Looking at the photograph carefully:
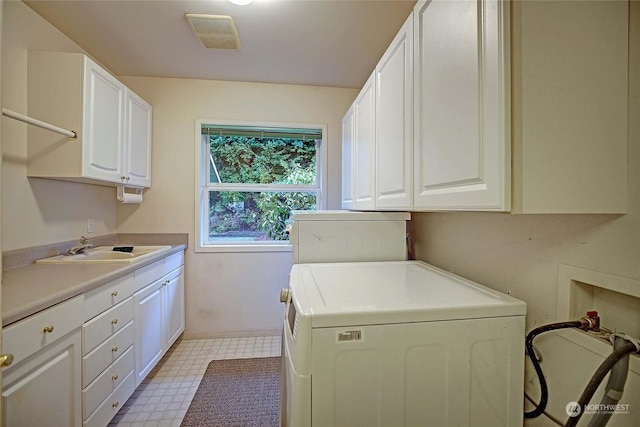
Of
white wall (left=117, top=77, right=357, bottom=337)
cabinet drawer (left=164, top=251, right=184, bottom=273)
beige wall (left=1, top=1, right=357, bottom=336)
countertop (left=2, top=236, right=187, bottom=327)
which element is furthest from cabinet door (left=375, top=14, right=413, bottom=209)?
cabinet drawer (left=164, top=251, right=184, bottom=273)

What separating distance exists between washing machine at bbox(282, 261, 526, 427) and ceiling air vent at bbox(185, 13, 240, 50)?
1.79 meters

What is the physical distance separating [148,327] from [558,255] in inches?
88.8

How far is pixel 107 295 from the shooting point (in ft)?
4.82

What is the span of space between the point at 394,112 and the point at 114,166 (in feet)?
6.38

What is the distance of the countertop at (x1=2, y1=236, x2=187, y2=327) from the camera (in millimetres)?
1020

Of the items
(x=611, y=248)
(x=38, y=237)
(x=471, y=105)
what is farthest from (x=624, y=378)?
(x=38, y=237)

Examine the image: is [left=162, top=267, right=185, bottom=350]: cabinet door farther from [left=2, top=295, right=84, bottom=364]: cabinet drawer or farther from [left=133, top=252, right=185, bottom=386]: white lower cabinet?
[left=2, top=295, right=84, bottom=364]: cabinet drawer

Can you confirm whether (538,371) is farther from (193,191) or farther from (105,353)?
(193,191)

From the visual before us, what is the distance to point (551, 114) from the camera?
2.31 feet

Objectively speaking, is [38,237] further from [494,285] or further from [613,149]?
[613,149]

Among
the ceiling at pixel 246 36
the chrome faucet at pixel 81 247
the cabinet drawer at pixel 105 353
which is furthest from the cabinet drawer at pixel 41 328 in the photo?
the ceiling at pixel 246 36

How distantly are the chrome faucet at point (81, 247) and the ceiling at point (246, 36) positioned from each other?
143 cm

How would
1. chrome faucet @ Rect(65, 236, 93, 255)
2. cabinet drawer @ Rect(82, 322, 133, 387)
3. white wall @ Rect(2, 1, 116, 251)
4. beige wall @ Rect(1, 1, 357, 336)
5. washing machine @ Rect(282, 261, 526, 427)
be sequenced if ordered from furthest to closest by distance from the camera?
1. beige wall @ Rect(1, 1, 357, 336)
2. chrome faucet @ Rect(65, 236, 93, 255)
3. white wall @ Rect(2, 1, 116, 251)
4. cabinet drawer @ Rect(82, 322, 133, 387)
5. washing machine @ Rect(282, 261, 526, 427)

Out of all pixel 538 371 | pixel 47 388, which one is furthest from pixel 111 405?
pixel 538 371
